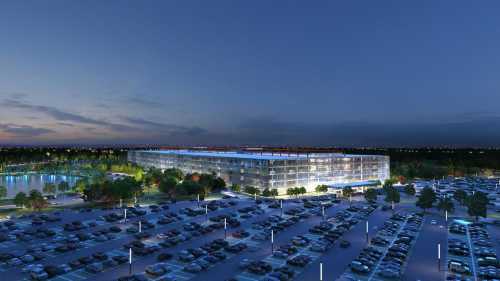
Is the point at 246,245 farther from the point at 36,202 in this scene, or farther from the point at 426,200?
the point at 36,202

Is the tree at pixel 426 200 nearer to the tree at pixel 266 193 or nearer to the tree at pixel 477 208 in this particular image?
the tree at pixel 477 208

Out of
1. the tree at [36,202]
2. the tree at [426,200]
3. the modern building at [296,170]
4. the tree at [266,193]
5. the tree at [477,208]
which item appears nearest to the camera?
the tree at [477,208]

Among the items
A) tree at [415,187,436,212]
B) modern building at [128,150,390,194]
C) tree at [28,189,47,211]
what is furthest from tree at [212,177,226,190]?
tree at [415,187,436,212]

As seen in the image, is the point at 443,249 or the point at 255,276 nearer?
the point at 255,276

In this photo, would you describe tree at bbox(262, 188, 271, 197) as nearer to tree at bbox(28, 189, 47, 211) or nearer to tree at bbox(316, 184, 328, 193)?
tree at bbox(316, 184, 328, 193)

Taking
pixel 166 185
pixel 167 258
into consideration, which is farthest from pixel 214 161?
pixel 167 258

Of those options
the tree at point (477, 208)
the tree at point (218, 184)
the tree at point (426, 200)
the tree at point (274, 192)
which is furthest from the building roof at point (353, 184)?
the tree at point (477, 208)

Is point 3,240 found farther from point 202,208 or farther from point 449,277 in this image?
point 449,277

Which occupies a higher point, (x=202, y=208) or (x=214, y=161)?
(x=214, y=161)
